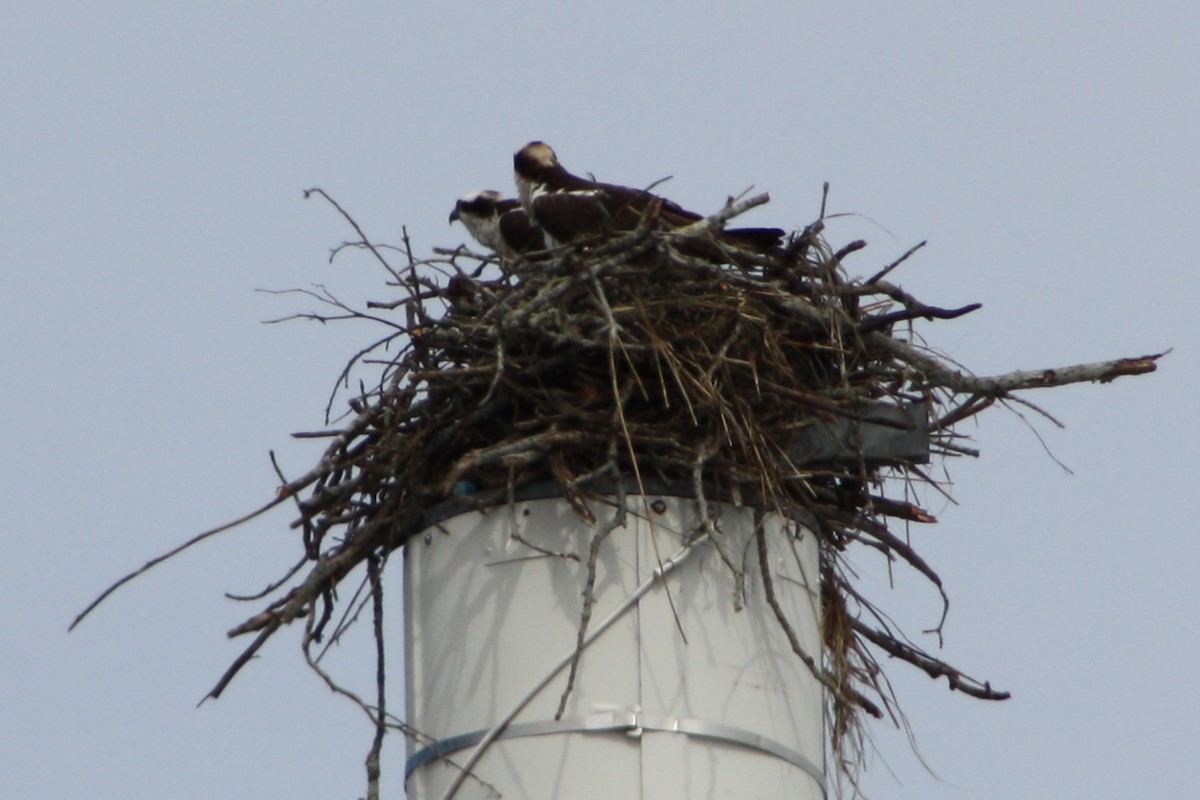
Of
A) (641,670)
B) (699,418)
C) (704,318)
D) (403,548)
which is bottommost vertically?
(641,670)

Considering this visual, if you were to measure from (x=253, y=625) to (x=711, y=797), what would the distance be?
147cm

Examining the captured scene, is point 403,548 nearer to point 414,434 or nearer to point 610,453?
point 414,434

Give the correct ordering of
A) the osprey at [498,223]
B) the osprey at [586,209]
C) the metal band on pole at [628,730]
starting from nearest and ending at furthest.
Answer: the metal band on pole at [628,730]
the osprey at [586,209]
the osprey at [498,223]

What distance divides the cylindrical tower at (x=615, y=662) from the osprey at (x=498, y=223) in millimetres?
2626

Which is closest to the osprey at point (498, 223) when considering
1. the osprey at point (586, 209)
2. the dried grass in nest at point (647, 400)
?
the osprey at point (586, 209)

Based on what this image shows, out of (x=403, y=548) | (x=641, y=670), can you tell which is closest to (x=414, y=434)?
(x=403, y=548)

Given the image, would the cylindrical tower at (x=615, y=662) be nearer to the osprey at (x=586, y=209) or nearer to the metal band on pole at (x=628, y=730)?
the metal band on pole at (x=628, y=730)

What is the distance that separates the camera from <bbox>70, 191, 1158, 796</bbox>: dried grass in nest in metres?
5.59

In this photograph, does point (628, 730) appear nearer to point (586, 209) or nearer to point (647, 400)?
point (647, 400)

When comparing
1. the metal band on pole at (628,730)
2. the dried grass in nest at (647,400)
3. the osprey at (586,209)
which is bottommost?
the metal band on pole at (628,730)

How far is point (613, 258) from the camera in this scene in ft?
19.2

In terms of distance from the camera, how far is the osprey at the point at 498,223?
8195mm

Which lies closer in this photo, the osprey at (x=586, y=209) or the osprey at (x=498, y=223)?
the osprey at (x=586, y=209)

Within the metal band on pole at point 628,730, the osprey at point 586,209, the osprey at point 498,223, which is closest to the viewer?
the metal band on pole at point 628,730
